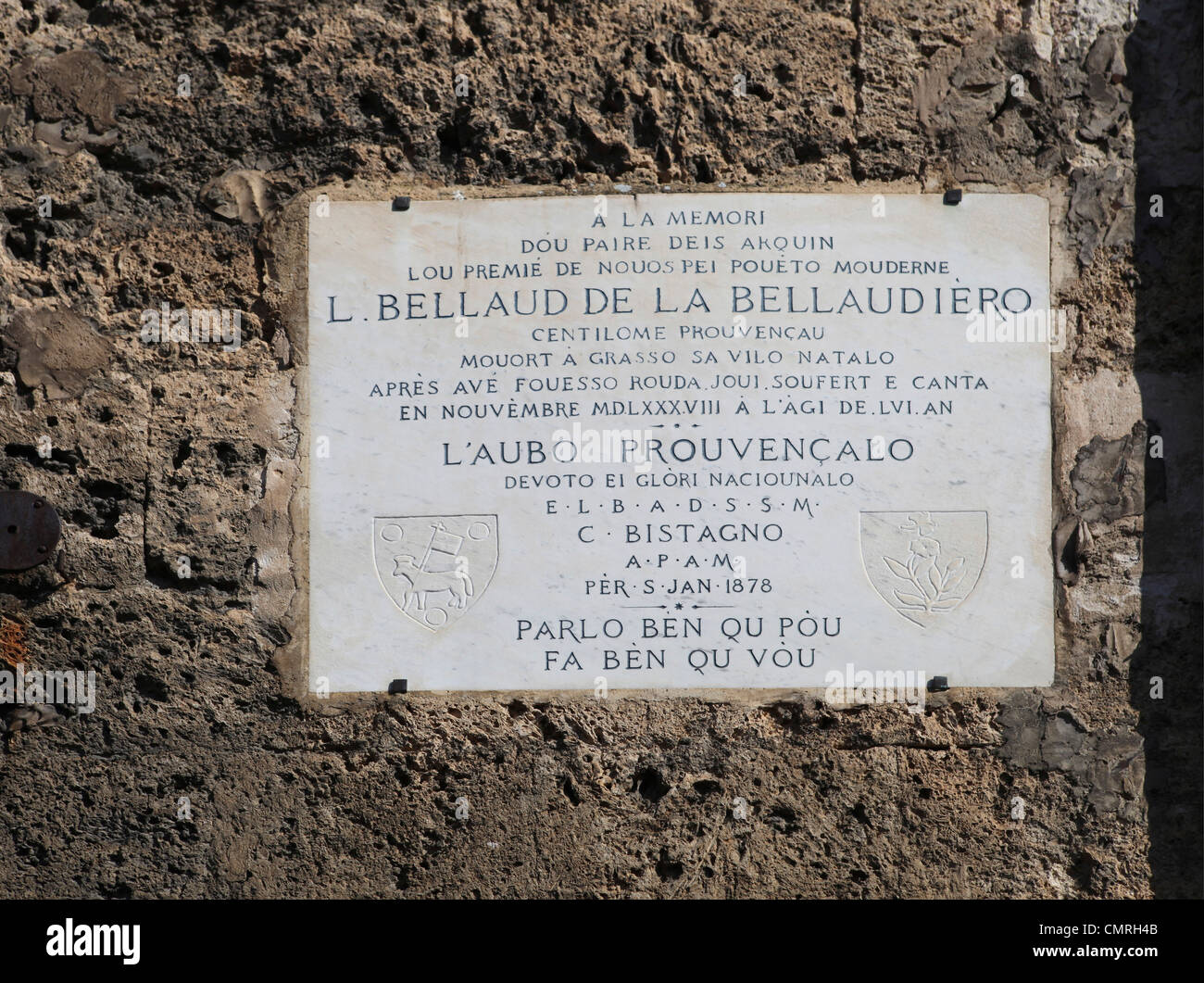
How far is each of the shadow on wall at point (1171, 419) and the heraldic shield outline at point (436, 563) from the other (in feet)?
6.25

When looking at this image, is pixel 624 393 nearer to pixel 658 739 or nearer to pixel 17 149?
pixel 658 739

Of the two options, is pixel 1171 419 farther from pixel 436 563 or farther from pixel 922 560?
pixel 436 563

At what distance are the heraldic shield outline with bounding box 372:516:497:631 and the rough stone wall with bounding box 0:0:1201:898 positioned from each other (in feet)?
0.93

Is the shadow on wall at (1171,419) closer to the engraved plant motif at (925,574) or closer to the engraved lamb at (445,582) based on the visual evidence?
the engraved plant motif at (925,574)

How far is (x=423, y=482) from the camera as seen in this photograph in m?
2.71

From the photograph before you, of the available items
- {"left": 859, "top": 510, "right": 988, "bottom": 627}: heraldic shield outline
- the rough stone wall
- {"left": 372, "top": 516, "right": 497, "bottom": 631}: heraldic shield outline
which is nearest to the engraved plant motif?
{"left": 859, "top": 510, "right": 988, "bottom": 627}: heraldic shield outline

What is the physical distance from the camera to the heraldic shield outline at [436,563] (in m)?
2.69

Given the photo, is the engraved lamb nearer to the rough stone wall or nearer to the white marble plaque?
the white marble plaque

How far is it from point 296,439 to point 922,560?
1.85m

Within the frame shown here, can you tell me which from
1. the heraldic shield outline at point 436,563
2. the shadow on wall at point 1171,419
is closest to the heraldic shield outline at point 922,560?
the shadow on wall at point 1171,419

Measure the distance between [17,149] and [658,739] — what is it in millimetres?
2583

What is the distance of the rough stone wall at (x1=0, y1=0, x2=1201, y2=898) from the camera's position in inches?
104

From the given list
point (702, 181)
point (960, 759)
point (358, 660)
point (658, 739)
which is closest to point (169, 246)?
point (358, 660)

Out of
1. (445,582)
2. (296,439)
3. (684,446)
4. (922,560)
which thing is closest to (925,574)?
(922,560)
